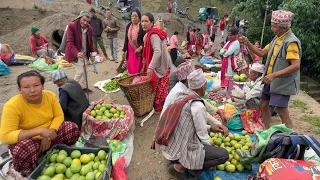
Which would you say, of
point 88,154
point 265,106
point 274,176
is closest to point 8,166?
point 88,154

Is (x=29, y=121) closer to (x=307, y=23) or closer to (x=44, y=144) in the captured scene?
(x=44, y=144)

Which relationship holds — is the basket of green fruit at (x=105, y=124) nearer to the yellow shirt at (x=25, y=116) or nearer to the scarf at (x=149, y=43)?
the yellow shirt at (x=25, y=116)

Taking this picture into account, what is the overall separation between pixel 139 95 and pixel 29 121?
2.06 meters

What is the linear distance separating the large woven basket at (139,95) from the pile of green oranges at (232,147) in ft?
4.96

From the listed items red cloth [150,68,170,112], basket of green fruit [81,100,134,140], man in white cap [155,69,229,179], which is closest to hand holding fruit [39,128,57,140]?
basket of green fruit [81,100,134,140]

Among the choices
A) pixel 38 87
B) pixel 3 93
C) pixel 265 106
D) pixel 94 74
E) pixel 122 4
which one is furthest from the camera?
pixel 122 4

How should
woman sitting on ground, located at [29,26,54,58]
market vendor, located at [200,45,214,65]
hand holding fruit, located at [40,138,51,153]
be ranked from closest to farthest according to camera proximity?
1. hand holding fruit, located at [40,138,51,153]
2. woman sitting on ground, located at [29,26,54,58]
3. market vendor, located at [200,45,214,65]

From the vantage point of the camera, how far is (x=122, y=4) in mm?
24078

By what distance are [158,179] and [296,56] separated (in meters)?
2.62

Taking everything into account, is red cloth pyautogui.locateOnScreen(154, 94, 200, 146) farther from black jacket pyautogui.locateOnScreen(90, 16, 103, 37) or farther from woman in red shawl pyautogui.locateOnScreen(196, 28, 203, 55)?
woman in red shawl pyautogui.locateOnScreen(196, 28, 203, 55)

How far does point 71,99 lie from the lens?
12.2ft

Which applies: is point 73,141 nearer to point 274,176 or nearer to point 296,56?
point 274,176

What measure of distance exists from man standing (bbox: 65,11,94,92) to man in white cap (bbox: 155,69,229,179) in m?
3.28

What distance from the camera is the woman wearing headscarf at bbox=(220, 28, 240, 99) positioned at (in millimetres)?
5251
